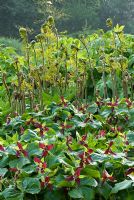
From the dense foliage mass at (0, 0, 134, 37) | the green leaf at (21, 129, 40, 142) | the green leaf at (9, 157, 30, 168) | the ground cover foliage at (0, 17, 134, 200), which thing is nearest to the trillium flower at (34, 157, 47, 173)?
the ground cover foliage at (0, 17, 134, 200)

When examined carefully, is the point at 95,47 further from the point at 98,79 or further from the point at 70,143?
the point at 70,143

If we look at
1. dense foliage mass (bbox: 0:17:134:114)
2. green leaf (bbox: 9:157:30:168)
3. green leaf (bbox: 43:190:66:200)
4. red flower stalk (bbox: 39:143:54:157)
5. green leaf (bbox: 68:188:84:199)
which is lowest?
green leaf (bbox: 43:190:66:200)

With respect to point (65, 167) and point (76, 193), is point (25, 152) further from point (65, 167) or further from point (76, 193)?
point (76, 193)

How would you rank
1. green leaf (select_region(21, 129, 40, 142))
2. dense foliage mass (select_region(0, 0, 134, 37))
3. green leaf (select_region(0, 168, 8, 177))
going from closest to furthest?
green leaf (select_region(0, 168, 8, 177)) < green leaf (select_region(21, 129, 40, 142)) < dense foliage mass (select_region(0, 0, 134, 37))

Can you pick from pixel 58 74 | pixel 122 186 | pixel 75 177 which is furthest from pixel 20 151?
pixel 58 74

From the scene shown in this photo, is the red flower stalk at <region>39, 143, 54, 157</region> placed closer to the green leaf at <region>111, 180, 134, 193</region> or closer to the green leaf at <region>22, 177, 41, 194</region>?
the green leaf at <region>22, 177, 41, 194</region>

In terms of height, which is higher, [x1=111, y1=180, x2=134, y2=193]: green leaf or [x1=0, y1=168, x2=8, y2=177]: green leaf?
[x1=0, y1=168, x2=8, y2=177]: green leaf

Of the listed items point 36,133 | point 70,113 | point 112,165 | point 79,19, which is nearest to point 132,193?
point 112,165

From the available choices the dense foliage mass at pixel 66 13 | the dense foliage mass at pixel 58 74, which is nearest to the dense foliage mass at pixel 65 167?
the dense foliage mass at pixel 58 74

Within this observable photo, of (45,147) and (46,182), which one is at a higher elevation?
(45,147)

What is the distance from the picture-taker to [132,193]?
184 centimetres

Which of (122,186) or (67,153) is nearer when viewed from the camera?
(122,186)

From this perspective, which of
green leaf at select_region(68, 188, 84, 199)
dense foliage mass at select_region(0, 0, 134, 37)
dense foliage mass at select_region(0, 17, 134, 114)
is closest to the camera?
green leaf at select_region(68, 188, 84, 199)

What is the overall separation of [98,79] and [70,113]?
151 centimetres
